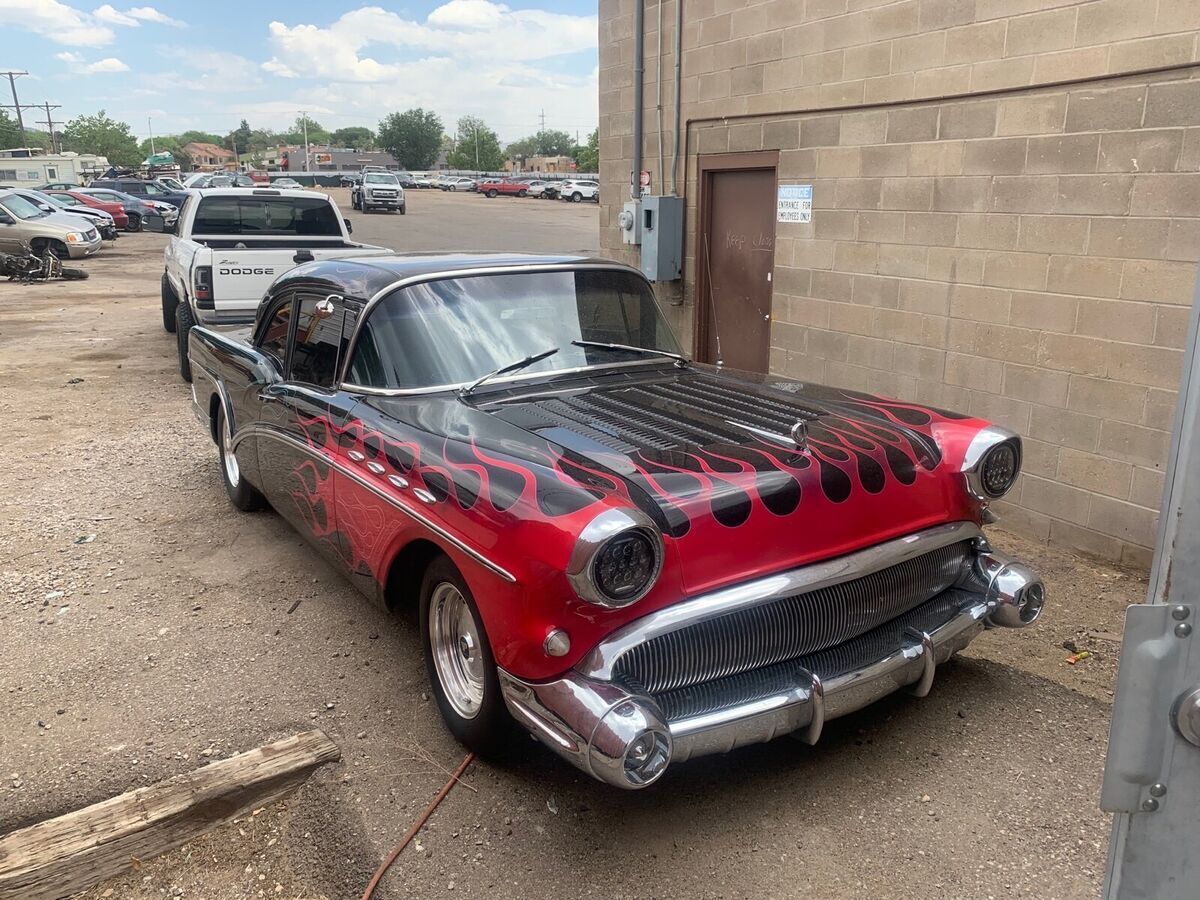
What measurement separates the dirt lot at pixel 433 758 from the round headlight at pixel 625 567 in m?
0.87

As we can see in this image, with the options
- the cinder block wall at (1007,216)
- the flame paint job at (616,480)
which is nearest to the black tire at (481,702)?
the flame paint job at (616,480)

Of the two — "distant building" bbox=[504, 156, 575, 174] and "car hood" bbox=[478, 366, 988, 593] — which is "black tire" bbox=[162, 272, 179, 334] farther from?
"distant building" bbox=[504, 156, 575, 174]

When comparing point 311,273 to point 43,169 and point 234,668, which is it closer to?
point 234,668

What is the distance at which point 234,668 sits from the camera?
3.99m

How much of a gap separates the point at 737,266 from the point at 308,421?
466 centimetres

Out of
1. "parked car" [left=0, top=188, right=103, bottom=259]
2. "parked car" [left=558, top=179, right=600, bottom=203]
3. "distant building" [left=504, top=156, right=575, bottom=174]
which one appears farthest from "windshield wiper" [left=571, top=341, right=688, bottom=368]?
"distant building" [left=504, top=156, right=575, bottom=174]

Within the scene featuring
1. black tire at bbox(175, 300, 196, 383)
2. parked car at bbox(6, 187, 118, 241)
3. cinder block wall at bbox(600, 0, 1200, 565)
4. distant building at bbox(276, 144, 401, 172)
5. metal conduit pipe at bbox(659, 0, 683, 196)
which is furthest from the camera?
distant building at bbox(276, 144, 401, 172)

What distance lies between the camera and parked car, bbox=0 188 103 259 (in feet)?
63.9

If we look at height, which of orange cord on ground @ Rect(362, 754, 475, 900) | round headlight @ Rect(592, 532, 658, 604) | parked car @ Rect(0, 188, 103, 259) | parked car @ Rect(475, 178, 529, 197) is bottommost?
orange cord on ground @ Rect(362, 754, 475, 900)

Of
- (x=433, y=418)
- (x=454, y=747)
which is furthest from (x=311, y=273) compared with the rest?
(x=454, y=747)

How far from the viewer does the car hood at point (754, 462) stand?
286 centimetres

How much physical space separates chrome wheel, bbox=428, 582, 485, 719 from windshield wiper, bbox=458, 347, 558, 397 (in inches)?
33.0

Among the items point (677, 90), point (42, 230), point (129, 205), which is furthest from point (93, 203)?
point (677, 90)

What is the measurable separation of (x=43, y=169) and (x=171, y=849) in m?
64.1
